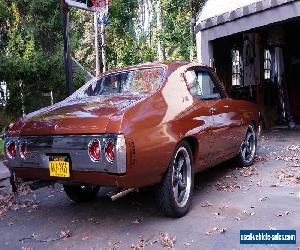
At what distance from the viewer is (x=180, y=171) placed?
4.79 meters

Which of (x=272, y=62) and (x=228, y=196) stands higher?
(x=272, y=62)

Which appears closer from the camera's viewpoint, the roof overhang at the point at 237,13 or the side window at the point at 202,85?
the side window at the point at 202,85

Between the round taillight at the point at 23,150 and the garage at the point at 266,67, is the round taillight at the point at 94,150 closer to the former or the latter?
the round taillight at the point at 23,150

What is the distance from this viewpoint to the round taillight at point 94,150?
13.0ft

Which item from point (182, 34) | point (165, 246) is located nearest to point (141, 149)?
point (165, 246)

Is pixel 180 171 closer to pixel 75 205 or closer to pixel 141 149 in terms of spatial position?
pixel 141 149

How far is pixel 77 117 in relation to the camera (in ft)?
14.0

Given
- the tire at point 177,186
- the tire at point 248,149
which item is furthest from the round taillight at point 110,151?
the tire at point 248,149

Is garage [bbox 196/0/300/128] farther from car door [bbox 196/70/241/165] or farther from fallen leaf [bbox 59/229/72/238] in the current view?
fallen leaf [bbox 59/229/72/238]

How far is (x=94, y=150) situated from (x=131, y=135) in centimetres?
39

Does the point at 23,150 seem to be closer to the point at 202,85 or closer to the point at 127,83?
the point at 127,83

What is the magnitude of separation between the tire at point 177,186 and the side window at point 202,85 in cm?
85

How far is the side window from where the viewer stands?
5.30 metres

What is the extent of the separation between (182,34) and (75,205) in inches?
857
